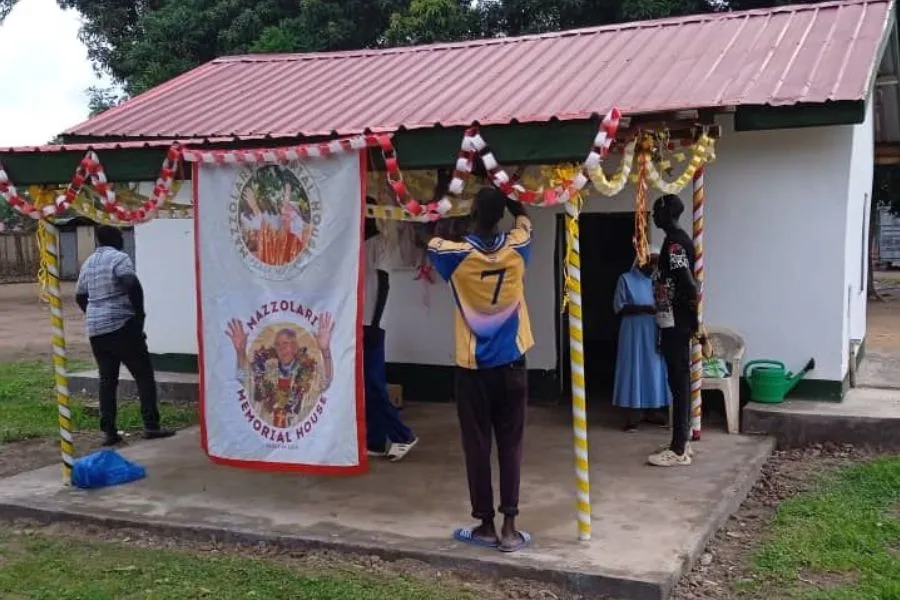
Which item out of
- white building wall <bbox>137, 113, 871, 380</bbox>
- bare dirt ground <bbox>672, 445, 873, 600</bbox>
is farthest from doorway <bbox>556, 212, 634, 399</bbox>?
bare dirt ground <bbox>672, 445, 873, 600</bbox>

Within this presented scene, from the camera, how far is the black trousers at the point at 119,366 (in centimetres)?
736

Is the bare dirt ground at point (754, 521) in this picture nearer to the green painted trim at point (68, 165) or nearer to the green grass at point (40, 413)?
the green painted trim at point (68, 165)

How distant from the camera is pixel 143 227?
10227 mm

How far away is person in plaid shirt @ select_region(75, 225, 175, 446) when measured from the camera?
726 cm

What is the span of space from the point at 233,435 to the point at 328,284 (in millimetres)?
1112

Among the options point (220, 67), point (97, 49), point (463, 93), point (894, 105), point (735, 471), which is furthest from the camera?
point (97, 49)

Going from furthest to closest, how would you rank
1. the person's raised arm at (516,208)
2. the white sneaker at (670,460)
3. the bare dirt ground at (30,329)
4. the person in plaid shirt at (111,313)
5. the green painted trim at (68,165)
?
the bare dirt ground at (30,329)
the person in plaid shirt at (111,313)
the white sneaker at (670,460)
the green painted trim at (68,165)
the person's raised arm at (516,208)

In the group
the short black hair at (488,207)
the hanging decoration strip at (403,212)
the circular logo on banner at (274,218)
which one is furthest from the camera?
the circular logo on banner at (274,218)

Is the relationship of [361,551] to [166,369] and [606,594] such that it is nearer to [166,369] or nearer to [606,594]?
[606,594]

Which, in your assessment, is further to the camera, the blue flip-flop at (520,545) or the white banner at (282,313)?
the white banner at (282,313)

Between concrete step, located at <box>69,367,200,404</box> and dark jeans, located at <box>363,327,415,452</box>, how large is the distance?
138 inches

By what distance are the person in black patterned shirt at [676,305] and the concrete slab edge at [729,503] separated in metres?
0.46

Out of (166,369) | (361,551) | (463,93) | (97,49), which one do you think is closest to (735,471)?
(361,551)

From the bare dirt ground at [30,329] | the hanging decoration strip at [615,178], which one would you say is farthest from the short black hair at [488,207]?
the bare dirt ground at [30,329]
